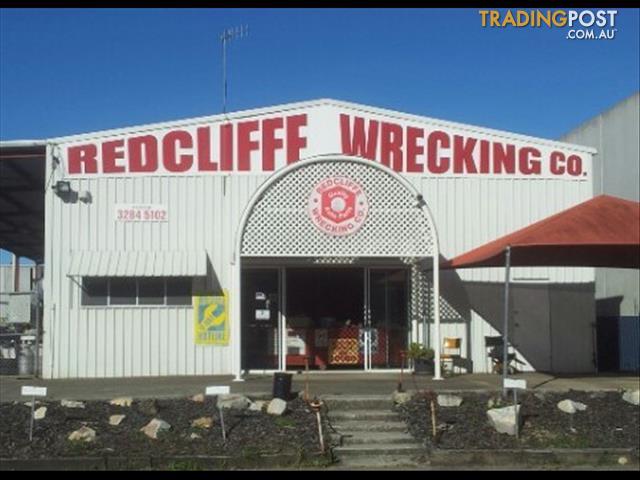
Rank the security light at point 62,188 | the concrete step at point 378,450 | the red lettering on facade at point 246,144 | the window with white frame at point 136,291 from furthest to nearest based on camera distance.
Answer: the red lettering on facade at point 246,144
the window with white frame at point 136,291
the security light at point 62,188
the concrete step at point 378,450

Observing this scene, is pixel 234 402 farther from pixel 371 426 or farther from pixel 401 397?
pixel 401 397

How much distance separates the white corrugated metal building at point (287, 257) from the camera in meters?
18.3

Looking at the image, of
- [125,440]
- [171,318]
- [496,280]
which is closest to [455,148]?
[496,280]

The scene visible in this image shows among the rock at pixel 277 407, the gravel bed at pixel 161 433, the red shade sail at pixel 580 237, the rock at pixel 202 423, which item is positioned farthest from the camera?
the red shade sail at pixel 580 237

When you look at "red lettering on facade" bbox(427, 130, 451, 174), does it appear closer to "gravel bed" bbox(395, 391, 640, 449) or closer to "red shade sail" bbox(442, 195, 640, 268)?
"red shade sail" bbox(442, 195, 640, 268)

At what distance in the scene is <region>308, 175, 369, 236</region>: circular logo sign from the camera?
17.5 meters

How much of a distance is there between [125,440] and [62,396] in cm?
363

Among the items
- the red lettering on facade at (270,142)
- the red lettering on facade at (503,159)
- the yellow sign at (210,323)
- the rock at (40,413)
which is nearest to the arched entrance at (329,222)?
the yellow sign at (210,323)

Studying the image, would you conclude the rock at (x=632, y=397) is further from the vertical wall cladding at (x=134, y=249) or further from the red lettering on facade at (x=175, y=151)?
the red lettering on facade at (x=175, y=151)

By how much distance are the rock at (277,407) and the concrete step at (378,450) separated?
140 cm

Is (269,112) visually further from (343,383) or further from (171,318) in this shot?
(343,383)

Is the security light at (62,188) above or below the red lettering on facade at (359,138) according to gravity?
below

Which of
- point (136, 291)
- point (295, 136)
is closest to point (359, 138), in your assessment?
point (295, 136)

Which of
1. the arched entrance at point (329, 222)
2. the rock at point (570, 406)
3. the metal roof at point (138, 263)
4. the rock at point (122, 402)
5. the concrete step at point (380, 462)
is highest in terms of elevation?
the arched entrance at point (329, 222)
